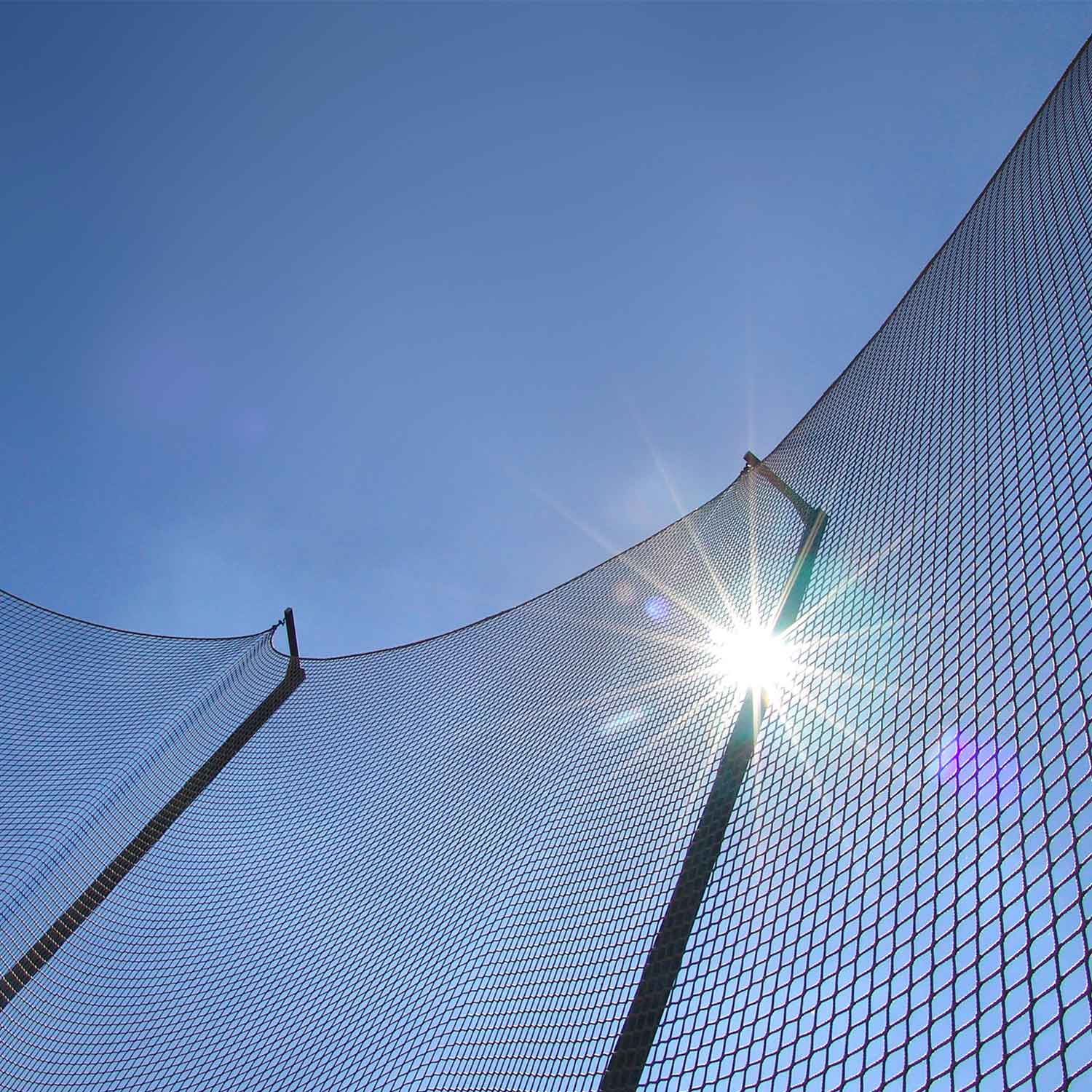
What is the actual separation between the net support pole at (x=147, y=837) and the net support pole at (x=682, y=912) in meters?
5.08

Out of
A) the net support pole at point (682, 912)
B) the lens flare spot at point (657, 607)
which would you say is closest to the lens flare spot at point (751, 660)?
the net support pole at point (682, 912)

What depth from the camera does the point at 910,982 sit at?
2.67 m

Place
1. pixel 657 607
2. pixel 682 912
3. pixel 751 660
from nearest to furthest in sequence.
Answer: pixel 682 912, pixel 751 660, pixel 657 607

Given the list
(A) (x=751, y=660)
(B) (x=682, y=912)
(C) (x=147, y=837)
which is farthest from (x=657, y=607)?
(C) (x=147, y=837)

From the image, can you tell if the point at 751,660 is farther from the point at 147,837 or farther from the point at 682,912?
the point at 147,837

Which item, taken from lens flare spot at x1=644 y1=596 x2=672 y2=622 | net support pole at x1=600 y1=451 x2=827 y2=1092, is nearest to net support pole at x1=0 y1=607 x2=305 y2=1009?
lens flare spot at x1=644 y1=596 x2=672 y2=622

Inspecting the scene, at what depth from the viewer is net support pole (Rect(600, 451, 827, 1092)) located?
10.4 feet

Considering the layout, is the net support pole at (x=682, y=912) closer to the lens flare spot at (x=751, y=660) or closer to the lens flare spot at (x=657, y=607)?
the lens flare spot at (x=751, y=660)

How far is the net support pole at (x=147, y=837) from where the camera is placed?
598cm

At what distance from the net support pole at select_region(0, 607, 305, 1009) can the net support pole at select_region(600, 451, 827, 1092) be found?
5.08 m

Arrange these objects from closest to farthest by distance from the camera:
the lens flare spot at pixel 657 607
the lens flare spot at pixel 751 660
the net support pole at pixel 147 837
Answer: the lens flare spot at pixel 751 660, the net support pole at pixel 147 837, the lens flare spot at pixel 657 607

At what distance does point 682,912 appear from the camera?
3641 mm

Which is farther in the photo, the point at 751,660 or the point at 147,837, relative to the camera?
the point at 147,837

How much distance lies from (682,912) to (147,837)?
18.3 ft
